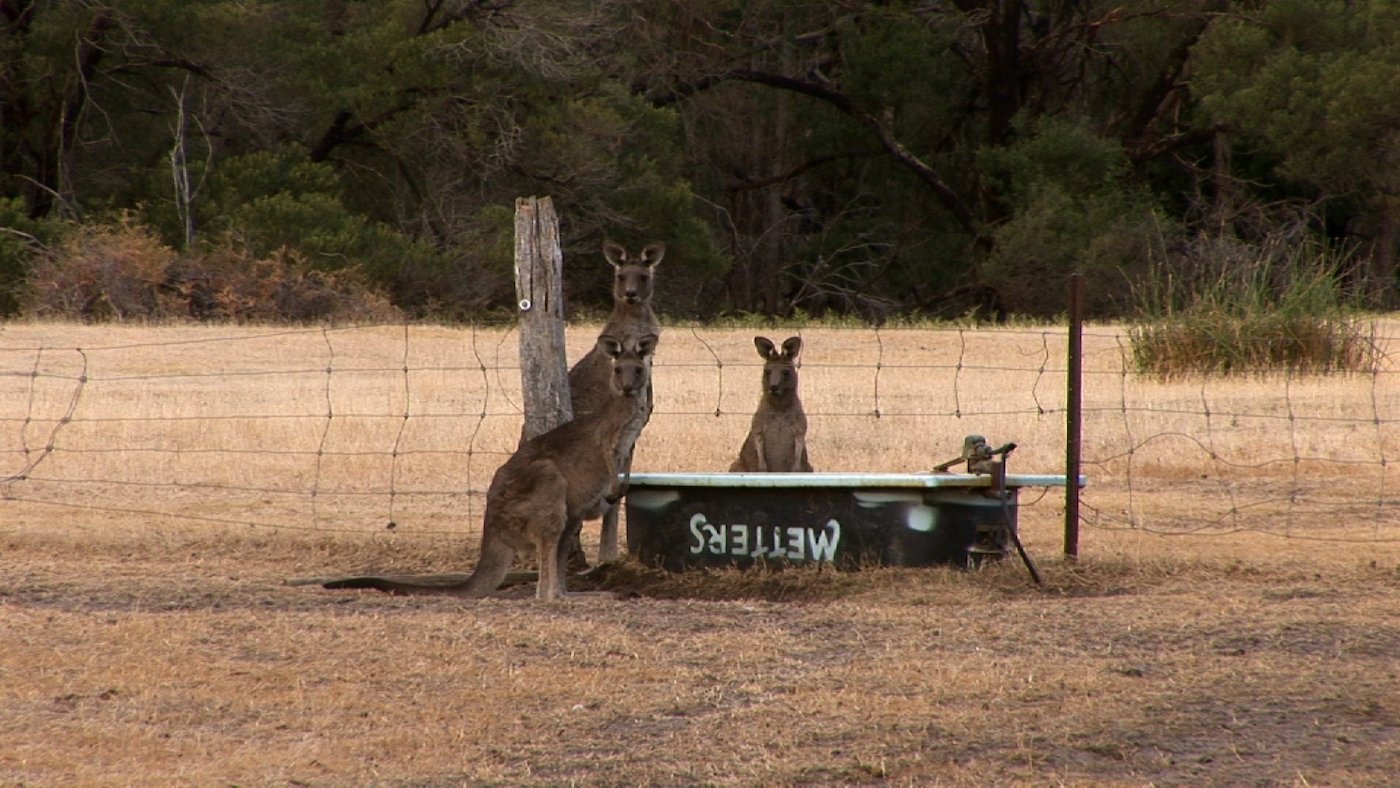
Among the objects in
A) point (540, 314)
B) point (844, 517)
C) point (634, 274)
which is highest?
point (634, 274)

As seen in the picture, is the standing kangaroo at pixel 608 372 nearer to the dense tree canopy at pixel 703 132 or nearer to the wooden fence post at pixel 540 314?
the wooden fence post at pixel 540 314

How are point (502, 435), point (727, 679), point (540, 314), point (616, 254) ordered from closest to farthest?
point (727, 679)
point (540, 314)
point (616, 254)
point (502, 435)

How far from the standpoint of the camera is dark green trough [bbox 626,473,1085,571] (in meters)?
9.05

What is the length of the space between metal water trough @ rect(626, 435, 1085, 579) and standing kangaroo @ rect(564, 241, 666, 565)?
338 mm

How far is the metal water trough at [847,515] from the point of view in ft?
29.7

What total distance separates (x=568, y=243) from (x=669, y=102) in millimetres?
6929

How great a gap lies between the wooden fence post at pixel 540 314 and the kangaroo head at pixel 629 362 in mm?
413

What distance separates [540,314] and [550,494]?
1.46 m

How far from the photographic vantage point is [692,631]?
788cm

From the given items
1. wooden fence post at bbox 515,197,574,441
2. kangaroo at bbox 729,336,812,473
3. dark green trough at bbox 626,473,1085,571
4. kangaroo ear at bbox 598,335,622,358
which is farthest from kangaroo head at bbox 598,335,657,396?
kangaroo at bbox 729,336,812,473

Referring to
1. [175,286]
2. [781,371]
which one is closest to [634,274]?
[781,371]

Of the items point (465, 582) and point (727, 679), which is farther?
point (465, 582)

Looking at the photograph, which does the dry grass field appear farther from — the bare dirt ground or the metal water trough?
the metal water trough

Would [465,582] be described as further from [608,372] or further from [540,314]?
[608,372]
